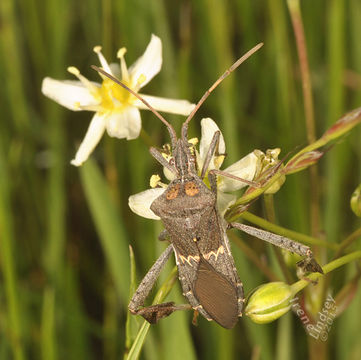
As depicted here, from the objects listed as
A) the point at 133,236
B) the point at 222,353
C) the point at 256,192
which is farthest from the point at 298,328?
the point at 256,192

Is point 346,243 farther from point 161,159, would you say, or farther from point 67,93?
point 67,93

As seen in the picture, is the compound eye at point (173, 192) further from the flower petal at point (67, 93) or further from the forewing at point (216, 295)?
the flower petal at point (67, 93)

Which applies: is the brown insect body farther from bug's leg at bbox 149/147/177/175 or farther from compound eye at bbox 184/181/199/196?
bug's leg at bbox 149/147/177/175

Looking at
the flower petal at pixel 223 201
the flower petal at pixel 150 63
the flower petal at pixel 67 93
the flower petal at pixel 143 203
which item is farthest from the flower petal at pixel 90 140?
the flower petal at pixel 223 201

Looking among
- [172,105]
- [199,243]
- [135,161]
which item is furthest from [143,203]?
[135,161]

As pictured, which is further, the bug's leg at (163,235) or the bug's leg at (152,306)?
the bug's leg at (163,235)

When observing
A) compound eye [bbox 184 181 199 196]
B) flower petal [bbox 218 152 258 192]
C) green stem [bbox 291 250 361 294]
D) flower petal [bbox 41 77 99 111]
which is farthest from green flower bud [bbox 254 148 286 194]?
flower petal [bbox 41 77 99 111]

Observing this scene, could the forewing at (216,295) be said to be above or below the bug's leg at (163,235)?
below
